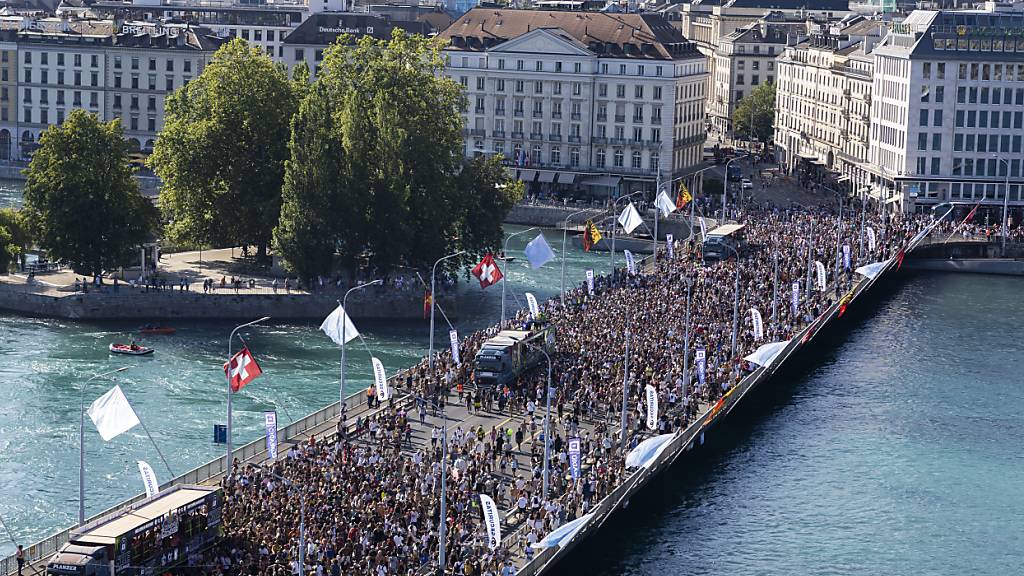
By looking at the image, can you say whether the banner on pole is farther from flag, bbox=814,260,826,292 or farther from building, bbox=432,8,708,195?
building, bbox=432,8,708,195

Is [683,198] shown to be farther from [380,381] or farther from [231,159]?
[380,381]

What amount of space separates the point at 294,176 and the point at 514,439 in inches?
1451

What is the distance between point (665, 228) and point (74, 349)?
57.0 meters

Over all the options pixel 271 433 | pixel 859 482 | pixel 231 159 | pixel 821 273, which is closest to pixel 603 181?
pixel 231 159

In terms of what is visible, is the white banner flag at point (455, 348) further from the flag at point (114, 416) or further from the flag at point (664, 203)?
the flag at point (664, 203)

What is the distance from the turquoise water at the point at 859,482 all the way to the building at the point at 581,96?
51.1 m

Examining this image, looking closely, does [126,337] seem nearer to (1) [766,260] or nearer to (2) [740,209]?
(1) [766,260]

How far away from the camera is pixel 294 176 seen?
10388 centimetres

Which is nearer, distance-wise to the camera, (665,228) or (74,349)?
(74,349)

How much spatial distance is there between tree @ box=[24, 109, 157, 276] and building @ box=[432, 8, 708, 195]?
1923 inches

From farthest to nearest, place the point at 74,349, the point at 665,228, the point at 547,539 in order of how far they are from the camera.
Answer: the point at 665,228
the point at 74,349
the point at 547,539

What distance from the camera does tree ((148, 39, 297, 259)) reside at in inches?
4382

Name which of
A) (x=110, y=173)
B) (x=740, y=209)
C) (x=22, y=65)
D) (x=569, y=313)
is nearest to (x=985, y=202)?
(x=740, y=209)

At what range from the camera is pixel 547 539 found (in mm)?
58656
